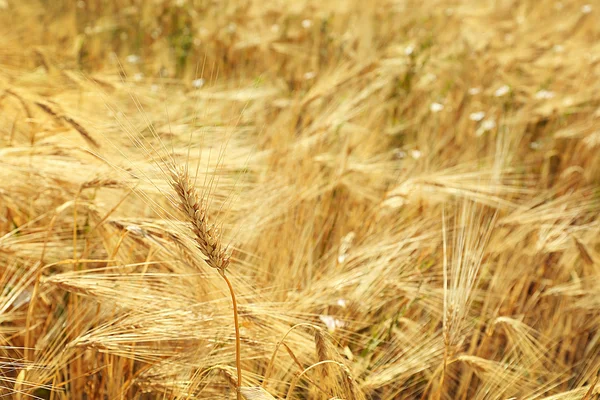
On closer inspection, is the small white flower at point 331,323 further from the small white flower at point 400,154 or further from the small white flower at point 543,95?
the small white flower at point 543,95

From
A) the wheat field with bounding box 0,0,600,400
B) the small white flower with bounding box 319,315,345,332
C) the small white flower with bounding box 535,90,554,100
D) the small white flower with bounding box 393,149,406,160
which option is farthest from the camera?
the small white flower with bounding box 535,90,554,100

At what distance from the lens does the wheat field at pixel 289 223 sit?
3.28 ft

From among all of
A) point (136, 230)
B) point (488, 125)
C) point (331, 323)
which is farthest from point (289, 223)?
point (488, 125)

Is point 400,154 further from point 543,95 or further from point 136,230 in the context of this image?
point 136,230

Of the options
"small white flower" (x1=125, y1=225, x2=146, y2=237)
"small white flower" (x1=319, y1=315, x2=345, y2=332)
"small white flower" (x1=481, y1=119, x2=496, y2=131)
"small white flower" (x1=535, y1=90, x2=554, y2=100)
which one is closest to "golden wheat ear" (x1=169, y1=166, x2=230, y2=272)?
"small white flower" (x1=125, y1=225, x2=146, y2=237)

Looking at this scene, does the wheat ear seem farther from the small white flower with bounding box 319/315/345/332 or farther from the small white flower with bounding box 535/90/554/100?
the small white flower with bounding box 535/90/554/100

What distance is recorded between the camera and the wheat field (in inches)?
39.4

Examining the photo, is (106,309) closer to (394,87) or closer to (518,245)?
(518,245)

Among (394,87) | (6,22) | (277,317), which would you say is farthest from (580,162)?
(6,22)

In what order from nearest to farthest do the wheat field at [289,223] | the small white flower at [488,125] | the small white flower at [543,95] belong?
the wheat field at [289,223], the small white flower at [488,125], the small white flower at [543,95]

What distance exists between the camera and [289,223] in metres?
1.52

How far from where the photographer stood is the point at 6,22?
2.85m

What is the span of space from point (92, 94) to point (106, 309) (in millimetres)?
735

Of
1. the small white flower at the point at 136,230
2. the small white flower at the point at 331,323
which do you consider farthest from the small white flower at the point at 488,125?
the small white flower at the point at 136,230
